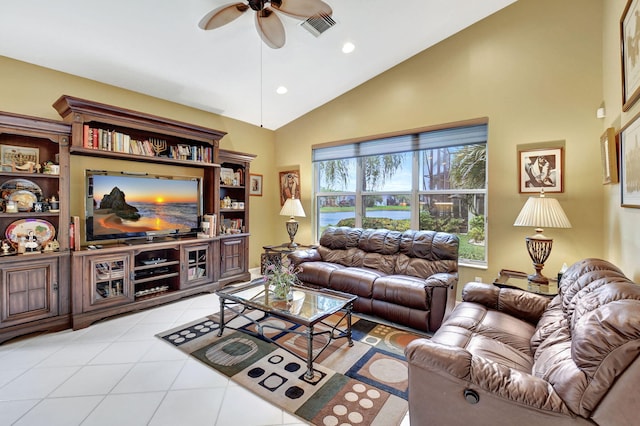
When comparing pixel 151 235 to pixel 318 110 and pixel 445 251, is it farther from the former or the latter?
pixel 445 251

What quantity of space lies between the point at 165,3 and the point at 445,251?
372 cm

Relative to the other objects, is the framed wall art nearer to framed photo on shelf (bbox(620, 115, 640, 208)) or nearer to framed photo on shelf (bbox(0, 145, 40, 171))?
framed photo on shelf (bbox(0, 145, 40, 171))

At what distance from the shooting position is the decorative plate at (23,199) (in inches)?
109

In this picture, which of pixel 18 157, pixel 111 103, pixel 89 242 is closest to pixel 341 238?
pixel 89 242

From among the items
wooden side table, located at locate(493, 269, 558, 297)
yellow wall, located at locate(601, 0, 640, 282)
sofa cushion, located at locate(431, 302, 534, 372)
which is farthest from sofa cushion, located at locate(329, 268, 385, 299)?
yellow wall, located at locate(601, 0, 640, 282)

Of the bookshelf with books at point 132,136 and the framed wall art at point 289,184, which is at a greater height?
the bookshelf with books at point 132,136

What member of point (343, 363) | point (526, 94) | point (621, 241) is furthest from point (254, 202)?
point (621, 241)

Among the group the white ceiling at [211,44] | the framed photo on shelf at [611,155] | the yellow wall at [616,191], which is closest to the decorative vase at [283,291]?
the yellow wall at [616,191]

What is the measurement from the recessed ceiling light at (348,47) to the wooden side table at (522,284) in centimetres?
307

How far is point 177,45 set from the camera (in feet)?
10.1

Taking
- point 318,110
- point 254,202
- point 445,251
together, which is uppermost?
point 318,110

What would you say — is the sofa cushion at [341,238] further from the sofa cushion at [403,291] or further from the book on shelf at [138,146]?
the book on shelf at [138,146]

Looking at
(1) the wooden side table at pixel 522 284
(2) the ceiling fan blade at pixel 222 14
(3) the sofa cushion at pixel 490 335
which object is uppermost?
(2) the ceiling fan blade at pixel 222 14

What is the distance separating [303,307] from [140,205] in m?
2.48
